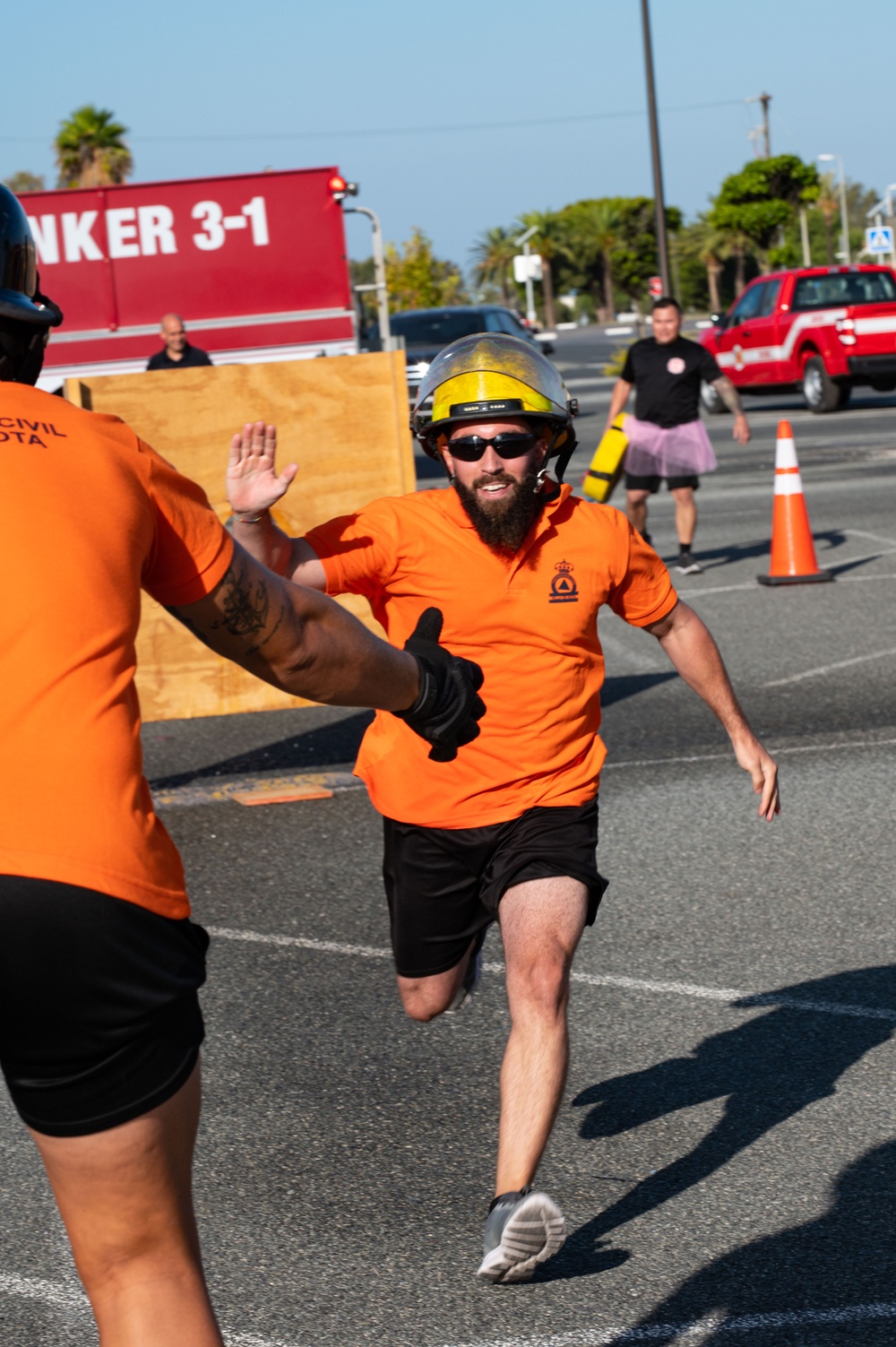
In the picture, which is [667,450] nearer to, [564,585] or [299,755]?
[299,755]

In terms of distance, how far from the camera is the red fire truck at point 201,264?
18.4 meters

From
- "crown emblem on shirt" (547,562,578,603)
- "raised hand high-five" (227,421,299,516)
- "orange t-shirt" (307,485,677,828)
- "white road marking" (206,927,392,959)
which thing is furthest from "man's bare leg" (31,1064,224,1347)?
"white road marking" (206,927,392,959)

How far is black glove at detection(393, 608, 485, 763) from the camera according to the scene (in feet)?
8.14

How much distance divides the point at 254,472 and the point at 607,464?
8.62 metres

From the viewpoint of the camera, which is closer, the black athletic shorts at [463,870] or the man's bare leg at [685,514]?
the black athletic shorts at [463,870]

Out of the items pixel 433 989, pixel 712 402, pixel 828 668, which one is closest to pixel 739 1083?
pixel 433 989

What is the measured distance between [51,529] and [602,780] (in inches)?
228

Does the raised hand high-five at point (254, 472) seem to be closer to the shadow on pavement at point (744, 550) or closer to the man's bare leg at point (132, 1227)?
the man's bare leg at point (132, 1227)

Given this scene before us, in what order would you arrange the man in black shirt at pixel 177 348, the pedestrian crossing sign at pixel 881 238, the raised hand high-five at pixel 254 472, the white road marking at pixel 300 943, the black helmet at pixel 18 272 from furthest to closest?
the pedestrian crossing sign at pixel 881 238 < the man in black shirt at pixel 177 348 < the white road marking at pixel 300 943 < the raised hand high-five at pixel 254 472 < the black helmet at pixel 18 272

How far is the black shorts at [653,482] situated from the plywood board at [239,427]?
16.4 ft

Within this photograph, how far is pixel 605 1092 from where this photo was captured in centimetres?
444

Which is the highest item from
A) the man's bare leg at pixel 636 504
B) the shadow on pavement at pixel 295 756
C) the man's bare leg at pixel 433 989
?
the man's bare leg at pixel 636 504

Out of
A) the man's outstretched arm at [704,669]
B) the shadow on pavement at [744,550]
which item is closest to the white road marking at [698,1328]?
the man's outstretched arm at [704,669]

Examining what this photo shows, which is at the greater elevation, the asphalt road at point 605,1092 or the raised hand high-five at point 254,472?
the raised hand high-five at point 254,472
